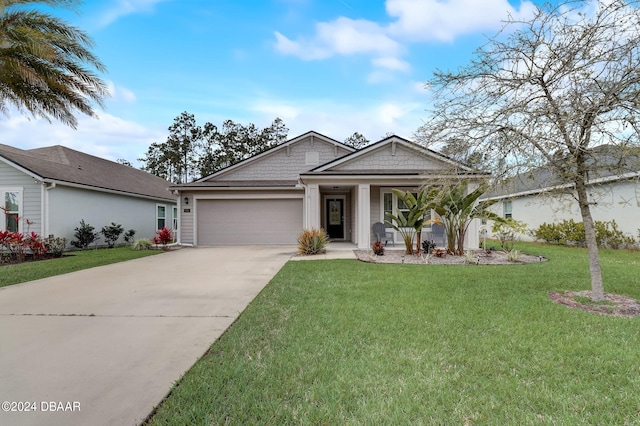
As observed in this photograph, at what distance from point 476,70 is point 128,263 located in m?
10.6

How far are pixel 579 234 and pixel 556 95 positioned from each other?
1192 cm

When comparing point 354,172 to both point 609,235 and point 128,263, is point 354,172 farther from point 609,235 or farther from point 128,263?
point 609,235

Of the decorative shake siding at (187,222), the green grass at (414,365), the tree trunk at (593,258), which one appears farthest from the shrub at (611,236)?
the decorative shake siding at (187,222)

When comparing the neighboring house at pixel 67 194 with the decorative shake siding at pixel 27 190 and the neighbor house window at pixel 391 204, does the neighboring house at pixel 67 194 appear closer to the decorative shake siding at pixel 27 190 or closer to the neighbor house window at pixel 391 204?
the decorative shake siding at pixel 27 190

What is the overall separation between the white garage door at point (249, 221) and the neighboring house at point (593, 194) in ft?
28.8

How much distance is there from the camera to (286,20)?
36.7ft

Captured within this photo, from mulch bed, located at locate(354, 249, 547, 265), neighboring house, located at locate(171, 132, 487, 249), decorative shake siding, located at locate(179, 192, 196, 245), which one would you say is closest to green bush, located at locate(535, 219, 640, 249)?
mulch bed, located at locate(354, 249, 547, 265)

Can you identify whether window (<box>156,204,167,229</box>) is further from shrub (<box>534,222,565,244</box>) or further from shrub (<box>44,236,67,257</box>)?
shrub (<box>534,222,565,244</box>)

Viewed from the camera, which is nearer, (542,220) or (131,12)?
(131,12)

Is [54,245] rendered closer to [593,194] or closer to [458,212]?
[458,212]

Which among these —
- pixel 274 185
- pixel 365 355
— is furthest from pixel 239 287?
pixel 274 185

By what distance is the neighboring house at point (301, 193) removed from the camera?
39.9 feet

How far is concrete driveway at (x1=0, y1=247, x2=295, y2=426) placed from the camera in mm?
2484

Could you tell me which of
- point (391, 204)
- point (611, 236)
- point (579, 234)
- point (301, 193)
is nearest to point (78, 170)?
point (301, 193)
